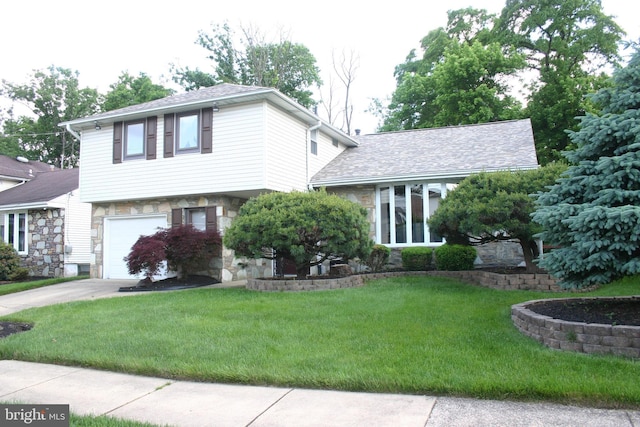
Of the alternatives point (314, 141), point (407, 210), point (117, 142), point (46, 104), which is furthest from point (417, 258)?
point (46, 104)

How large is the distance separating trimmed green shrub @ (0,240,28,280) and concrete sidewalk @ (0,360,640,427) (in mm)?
13374

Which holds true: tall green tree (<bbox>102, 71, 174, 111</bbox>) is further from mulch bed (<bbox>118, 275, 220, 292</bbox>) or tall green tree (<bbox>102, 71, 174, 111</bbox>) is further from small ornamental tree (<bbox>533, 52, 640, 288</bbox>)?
small ornamental tree (<bbox>533, 52, 640, 288</bbox>)

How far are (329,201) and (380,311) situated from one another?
11.7ft

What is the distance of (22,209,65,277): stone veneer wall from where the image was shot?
1677 centimetres

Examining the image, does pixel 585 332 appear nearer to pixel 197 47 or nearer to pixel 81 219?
pixel 81 219

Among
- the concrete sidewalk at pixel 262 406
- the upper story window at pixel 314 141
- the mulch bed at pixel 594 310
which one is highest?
the upper story window at pixel 314 141

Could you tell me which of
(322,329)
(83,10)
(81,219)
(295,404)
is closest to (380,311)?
(322,329)

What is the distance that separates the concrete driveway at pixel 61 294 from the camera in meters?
10.1

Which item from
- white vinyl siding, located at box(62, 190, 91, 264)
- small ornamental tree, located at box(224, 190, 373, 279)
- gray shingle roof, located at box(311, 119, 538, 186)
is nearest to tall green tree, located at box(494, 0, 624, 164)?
gray shingle roof, located at box(311, 119, 538, 186)

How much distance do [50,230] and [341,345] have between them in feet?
51.4

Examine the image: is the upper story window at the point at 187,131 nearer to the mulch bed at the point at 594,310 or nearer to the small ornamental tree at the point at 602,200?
the small ornamental tree at the point at 602,200

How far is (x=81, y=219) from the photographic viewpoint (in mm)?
17406

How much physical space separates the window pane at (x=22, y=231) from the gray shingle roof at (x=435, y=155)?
1160cm

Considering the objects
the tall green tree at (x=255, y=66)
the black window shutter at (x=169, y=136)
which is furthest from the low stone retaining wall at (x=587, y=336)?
the tall green tree at (x=255, y=66)
